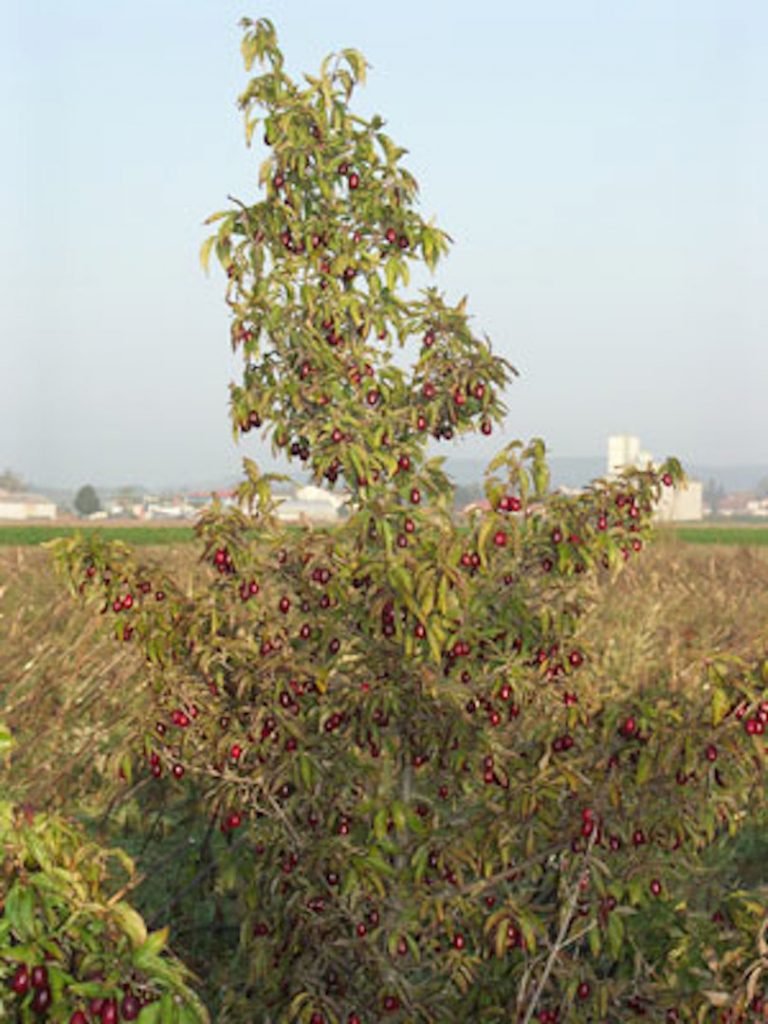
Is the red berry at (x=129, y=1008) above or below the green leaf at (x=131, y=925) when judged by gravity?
below

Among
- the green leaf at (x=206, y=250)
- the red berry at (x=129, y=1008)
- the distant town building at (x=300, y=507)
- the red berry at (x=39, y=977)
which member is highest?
the green leaf at (x=206, y=250)

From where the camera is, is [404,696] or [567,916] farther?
[404,696]

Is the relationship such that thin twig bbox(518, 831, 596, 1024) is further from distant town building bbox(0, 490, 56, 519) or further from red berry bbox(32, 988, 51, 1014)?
distant town building bbox(0, 490, 56, 519)

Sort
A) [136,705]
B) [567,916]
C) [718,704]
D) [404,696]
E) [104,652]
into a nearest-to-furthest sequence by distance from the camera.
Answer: [718,704]
[567,916]
[404,696]
[136,705]
[104,652]

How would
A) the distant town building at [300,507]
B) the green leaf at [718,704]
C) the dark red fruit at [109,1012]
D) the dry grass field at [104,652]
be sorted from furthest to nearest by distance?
1. the dry grass field at [104,652]
2. the distant town building at [300,507]
3. the green leaf at [718,704]
4. the dark red fruit at [109,1012]

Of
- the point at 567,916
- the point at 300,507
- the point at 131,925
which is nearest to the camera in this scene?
the point at 131,925

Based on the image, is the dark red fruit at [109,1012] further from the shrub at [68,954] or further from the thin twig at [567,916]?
the thin twig at [567,916]

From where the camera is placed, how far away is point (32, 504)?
508ft

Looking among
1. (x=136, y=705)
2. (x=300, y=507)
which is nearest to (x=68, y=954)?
(x=300, y=507)

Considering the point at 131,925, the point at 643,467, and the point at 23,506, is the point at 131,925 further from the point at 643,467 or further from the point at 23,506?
the point at 23,506

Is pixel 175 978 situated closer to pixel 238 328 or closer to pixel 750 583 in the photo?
pixel 238 328

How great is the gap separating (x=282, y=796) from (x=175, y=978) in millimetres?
2152

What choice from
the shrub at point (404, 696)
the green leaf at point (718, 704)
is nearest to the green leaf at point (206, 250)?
the shrub at point (404, 696)

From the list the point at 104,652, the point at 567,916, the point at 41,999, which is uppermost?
the point at 41,999
